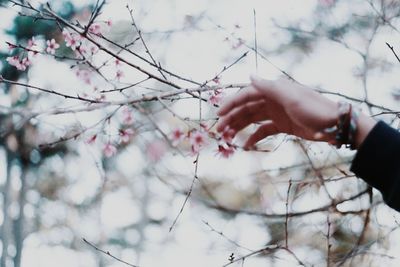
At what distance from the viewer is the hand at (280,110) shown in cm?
87

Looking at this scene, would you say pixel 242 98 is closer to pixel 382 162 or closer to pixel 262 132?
pixel 262 132

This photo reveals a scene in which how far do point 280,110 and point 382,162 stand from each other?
25cm

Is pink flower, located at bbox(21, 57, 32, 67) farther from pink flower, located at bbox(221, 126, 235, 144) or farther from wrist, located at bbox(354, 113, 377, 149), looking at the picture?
wrist, located at bbox(354, 113, 377, 149)

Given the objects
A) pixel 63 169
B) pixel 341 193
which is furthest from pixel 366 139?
pixel 63 169

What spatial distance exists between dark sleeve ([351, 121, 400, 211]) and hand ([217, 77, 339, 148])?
0.32 ft

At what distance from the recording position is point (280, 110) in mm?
953

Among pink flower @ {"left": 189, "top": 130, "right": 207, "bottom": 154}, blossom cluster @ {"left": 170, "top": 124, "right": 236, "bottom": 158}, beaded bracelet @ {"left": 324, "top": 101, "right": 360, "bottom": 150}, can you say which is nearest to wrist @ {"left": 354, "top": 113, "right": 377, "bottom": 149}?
beaded bracelet @ {"left": 324, "top": 101, "right": 360, "bottom": 150}

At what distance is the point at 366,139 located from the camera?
82 cm

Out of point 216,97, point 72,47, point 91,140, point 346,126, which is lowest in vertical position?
point 346,126

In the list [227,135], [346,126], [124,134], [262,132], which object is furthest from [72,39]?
[346,126]

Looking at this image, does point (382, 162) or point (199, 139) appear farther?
point (199, 139)

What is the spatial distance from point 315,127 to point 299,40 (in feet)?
12.5

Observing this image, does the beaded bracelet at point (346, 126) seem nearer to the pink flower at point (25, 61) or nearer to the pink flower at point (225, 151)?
the pink flower at point (225, 151)

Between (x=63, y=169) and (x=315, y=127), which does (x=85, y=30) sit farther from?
(x=63, y=169)
